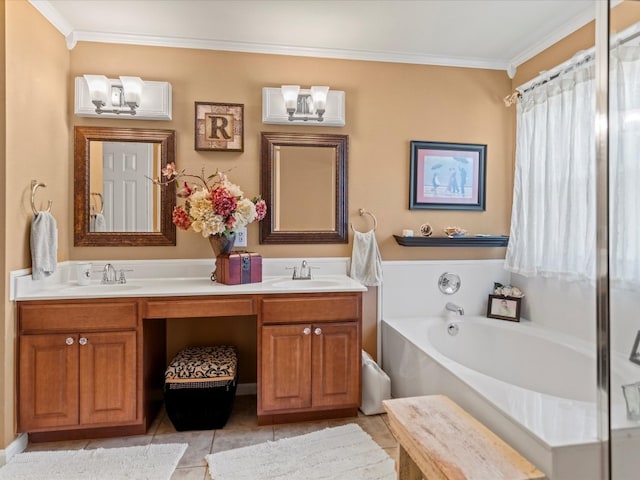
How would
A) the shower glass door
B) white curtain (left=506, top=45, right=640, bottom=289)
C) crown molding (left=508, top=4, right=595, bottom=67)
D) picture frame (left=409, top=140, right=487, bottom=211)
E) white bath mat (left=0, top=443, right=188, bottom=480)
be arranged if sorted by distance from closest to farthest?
the shower glass door
white curtain (left=506, top=45, right=640, bottom=289)
white bath mat (left=0, top=443, right=188, bottom=480)
crown molding (left=508, top=4, right=595, bottom=67)
picture frame (left=409, top=140, right=487, bottom=211)

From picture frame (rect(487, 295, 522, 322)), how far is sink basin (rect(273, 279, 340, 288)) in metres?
1.26

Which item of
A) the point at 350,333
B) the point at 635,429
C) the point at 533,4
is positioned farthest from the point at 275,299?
the point at 533,4

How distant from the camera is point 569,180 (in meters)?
2.33

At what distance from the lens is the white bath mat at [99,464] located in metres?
1.87

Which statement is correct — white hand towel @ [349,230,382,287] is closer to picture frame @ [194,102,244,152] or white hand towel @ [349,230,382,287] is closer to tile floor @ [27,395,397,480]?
tile floor @ [27,395,397,480]

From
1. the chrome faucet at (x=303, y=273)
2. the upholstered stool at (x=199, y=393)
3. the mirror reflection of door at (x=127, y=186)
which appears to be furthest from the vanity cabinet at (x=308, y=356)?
the mirror reflection of door at (x=127, y=186)

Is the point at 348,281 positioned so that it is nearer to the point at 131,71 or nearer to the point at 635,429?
the point at 635,429

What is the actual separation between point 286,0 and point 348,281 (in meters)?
1.75

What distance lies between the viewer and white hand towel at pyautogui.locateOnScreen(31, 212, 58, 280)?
6.98 feet

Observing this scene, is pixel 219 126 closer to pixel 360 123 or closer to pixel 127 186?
pixel 127 186

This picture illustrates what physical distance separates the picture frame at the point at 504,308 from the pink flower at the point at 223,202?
6.71 ft

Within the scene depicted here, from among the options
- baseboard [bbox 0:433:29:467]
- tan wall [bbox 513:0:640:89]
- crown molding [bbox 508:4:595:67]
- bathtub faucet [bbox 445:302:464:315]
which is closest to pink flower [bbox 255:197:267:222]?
bathtub faucet [bbox 445:302:464:315]

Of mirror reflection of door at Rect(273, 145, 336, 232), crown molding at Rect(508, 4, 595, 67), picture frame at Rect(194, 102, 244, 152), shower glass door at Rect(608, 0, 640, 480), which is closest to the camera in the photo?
shower glass door at Rect(608, 0, 640, 480)

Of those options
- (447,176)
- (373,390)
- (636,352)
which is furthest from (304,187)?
(636,352)
